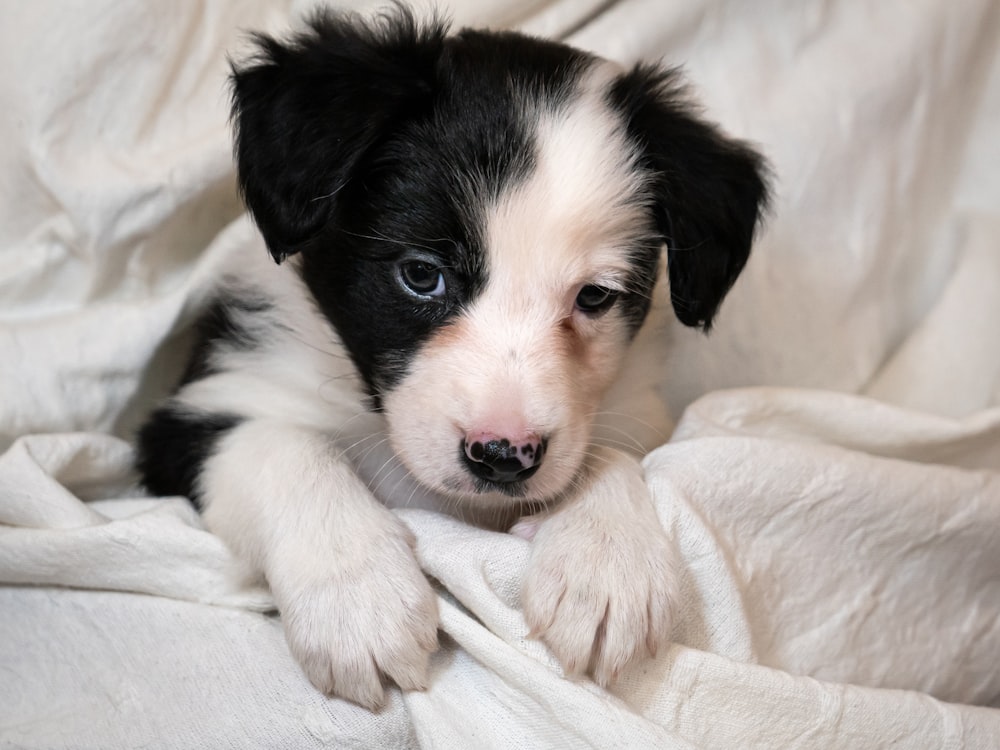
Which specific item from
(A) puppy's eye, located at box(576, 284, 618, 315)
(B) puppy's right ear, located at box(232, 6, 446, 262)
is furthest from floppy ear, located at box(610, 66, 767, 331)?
(B) puppy's right ear, located at box(232, 6, 446, 262)

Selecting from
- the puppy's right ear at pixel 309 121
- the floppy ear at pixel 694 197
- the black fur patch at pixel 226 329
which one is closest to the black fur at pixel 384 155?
the puppy's right ear at pixel 309 121

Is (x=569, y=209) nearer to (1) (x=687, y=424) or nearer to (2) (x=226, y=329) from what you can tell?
(1) (x=687, y=424)

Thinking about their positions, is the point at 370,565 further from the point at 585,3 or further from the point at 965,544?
the point at 585,3

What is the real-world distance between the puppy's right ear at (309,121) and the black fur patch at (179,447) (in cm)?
48

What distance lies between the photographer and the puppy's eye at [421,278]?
192 centimetres

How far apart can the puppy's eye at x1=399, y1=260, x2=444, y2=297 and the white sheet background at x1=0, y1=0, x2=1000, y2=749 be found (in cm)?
46

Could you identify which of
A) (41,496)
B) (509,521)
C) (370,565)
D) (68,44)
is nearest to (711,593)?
(509,521)

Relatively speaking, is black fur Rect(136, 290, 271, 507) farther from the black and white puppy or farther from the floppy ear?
the floppy ear

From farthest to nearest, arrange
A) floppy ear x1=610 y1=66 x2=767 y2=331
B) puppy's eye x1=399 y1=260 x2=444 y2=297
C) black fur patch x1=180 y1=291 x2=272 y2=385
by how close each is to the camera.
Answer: black fur patch x1=180 y1=291 x2=272 y2=385 → floppy ear x1=610 y1=66 x2=767 y2=331 → puppy's eye x1=399 y1=260 x2=444 y2=297

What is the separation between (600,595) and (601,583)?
0.02 m

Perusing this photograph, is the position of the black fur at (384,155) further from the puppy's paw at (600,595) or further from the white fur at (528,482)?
the puppy's paw at (600,595)

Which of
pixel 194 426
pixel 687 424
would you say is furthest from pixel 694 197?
pixel 194 426

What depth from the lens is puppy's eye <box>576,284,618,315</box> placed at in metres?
2.02

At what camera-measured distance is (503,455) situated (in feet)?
5.56
